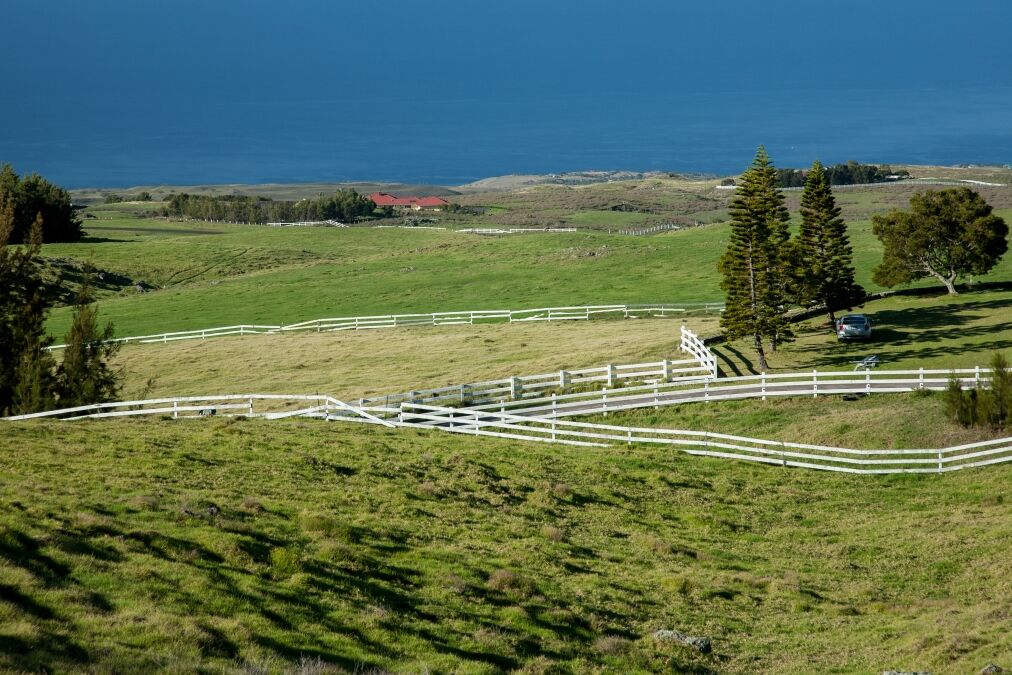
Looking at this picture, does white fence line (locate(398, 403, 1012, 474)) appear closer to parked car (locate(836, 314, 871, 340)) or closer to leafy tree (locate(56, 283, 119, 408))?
leafy tree (locate(56, 283, 119, 408))

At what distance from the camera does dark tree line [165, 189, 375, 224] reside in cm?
18962

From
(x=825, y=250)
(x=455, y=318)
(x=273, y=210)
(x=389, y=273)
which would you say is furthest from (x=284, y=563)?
(x=273, y=210)

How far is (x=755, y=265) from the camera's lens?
5362cm

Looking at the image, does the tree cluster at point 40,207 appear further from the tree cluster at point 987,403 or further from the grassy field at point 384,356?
the tree cluster at point 987,403

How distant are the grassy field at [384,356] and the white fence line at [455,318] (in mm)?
2170

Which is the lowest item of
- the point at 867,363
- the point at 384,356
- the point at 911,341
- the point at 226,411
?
the point at 226,411

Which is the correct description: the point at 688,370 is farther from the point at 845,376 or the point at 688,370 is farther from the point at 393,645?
the point at 393,645

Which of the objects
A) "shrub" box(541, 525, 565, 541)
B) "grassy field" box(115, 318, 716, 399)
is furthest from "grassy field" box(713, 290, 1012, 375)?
"shrub" box(541, 525, 565, 541)

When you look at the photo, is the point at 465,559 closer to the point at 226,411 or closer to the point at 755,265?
the point at 226,411

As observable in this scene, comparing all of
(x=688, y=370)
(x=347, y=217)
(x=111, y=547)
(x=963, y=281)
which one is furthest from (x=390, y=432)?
(x=347, y=217)

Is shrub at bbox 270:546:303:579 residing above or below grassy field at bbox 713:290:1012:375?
below

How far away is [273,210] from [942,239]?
141 meters

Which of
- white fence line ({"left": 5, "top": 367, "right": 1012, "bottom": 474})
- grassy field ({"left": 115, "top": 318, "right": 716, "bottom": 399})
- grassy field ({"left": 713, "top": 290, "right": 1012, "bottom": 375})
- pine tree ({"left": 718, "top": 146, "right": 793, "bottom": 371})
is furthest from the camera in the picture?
grassy field ({"left": 115, "top": 318, "right": 716, "bottom": 399})

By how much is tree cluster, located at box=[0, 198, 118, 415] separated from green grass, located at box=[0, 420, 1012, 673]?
241 inches
